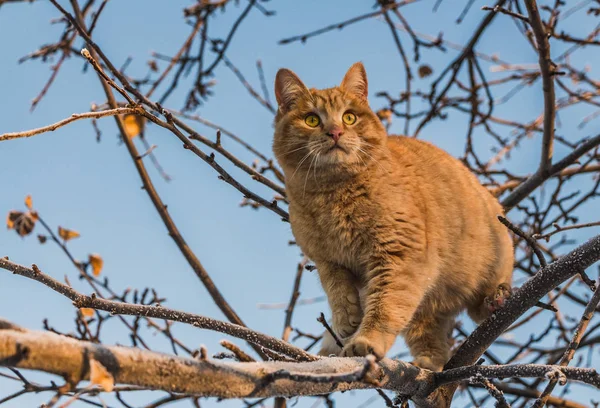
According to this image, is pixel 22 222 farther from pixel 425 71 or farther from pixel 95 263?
pixel 425 71

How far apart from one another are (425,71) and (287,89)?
205 cm

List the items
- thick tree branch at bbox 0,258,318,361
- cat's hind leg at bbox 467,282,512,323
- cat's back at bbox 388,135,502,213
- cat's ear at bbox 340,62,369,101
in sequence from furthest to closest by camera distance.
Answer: cat's ear at bbox 340,62,369,101, cat's back at bbox 388,135,502,213, cat's hind leg at bbox 467,282,512,323, thick tree branch at bbox 0,258,318,361

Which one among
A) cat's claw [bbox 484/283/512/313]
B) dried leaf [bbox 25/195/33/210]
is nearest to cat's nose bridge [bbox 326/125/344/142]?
cat's claw [bbox 484/283/512/313]

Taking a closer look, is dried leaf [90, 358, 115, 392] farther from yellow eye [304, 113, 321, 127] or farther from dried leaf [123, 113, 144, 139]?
dried leaf [123, 113, 144, 139]

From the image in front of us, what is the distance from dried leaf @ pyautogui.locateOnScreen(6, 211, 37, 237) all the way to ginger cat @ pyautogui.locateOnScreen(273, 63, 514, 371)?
1508mm

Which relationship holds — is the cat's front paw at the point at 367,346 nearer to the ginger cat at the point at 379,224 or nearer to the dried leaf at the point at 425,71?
the ginger cat at the point at 379,224

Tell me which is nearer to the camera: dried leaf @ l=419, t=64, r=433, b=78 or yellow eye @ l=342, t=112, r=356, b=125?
yellow eye @ l=342, t=112, r=356, b=125

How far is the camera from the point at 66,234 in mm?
3496

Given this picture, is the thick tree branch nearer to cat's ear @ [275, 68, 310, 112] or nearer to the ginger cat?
the ginger cat

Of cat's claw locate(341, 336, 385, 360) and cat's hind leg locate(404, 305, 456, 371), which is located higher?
cat's hind leg locate(404, 305, 456, 371)

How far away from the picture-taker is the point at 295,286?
13.5ft

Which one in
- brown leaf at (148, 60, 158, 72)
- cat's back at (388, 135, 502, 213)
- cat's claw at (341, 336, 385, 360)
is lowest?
cat's claw at (341, 336, 385, 360)

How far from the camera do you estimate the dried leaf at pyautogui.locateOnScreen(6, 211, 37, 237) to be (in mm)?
3613

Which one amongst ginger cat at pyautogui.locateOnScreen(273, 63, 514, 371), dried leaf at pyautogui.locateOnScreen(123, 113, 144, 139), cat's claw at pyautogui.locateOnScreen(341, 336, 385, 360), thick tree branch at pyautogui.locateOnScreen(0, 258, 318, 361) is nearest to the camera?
thick tree branch at pyautogui.locateOnScreen(0, 258, 318, 361)
